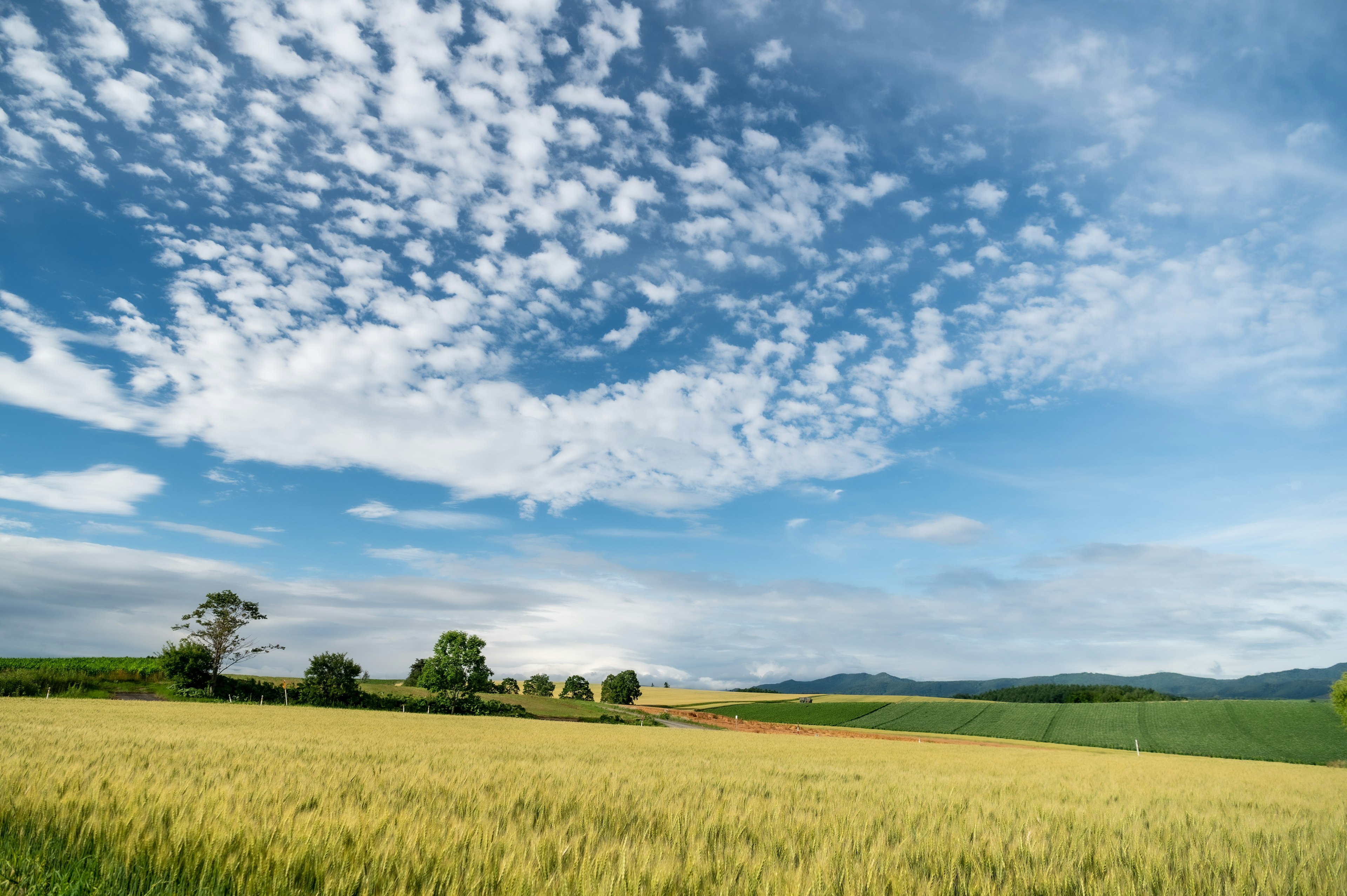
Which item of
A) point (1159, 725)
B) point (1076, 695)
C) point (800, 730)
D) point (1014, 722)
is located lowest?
point (800, 730)

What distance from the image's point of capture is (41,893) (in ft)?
11.1

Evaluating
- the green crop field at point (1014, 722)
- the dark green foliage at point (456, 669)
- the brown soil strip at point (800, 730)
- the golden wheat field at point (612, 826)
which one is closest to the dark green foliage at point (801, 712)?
the brown soil strip at point (800, 730)

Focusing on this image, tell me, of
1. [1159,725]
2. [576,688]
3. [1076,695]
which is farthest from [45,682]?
[1076,695]

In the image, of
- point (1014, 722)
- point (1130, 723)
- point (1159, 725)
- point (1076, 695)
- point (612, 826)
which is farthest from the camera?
point (1076, 695)

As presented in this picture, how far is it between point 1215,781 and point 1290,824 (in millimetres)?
11999

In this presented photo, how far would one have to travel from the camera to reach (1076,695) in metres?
136

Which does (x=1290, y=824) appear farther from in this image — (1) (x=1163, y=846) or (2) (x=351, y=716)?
(2) (x=351, y=716)

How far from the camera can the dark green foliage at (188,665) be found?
210 feet

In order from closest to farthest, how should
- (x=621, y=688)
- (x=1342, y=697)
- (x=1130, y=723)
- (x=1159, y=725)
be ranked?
(x=1342, y=697) → (x=1159, y=725) → (x=1130, y=723) → (x=621, y=688)

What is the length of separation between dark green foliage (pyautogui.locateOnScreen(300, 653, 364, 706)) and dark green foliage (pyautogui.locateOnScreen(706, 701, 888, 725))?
53501 mm

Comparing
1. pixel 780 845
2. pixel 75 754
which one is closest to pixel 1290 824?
pixel 780 845

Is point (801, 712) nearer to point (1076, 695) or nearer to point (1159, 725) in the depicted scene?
point (1159, 725)

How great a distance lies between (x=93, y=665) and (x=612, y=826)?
84.8 meters

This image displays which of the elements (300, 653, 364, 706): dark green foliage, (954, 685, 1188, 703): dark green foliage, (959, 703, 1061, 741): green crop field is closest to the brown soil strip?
(959, 703, 1061, 741): green crop field
